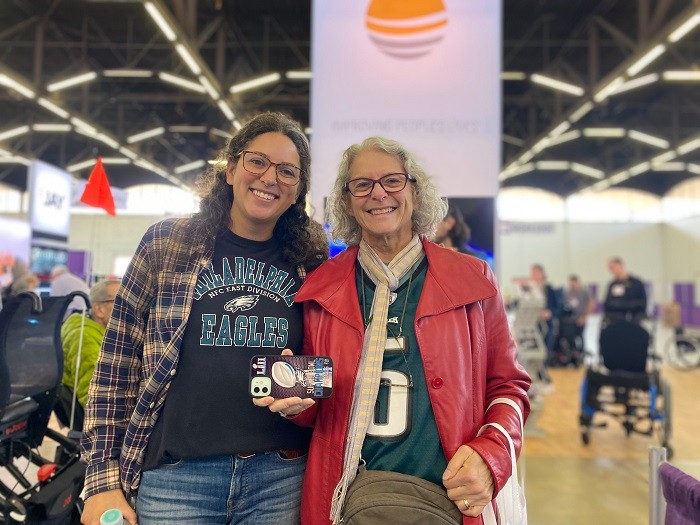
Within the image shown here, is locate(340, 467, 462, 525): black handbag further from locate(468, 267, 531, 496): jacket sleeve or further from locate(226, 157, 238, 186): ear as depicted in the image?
locate(226, 157, 238, 186): ear

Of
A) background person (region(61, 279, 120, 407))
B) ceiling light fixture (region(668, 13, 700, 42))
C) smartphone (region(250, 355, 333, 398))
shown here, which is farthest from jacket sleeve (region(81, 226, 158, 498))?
ceiling light fixture (region(668, 13, 700, 42))

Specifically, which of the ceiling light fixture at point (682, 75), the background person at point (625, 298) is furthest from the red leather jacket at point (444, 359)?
the ceiling light fixture at point (682, 75)

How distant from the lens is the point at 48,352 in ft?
8.23

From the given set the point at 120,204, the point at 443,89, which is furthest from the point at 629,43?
the point at 120,204

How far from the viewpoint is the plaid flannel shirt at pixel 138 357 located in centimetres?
117

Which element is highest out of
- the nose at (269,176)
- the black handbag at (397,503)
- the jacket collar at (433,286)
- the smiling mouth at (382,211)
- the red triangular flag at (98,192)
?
the red triangular flag at (98,192)

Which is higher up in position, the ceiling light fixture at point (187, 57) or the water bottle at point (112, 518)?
the ceiling light fixture at point (187, 57)

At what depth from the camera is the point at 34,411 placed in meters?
2.39

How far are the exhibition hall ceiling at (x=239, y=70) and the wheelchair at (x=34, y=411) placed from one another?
13.3 ft

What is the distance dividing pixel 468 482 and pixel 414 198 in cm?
69

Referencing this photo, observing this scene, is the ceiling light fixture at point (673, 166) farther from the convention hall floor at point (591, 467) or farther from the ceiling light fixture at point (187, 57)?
the ceiling light fixture at point (187, 57)

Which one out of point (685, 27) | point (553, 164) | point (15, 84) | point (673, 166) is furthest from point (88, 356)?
point (673, 166)

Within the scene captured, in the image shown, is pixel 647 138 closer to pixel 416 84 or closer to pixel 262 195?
pixel 416 84

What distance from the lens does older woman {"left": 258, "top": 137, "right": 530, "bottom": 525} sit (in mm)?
1108
